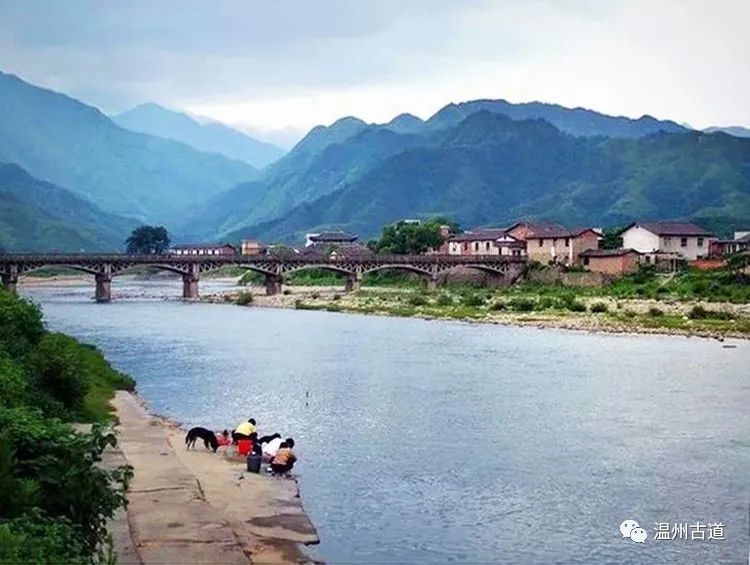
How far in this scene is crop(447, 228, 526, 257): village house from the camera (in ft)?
310

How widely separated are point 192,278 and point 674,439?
69421 millimetres

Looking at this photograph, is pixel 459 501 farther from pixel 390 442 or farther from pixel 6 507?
pixel 6 507

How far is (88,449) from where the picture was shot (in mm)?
14555

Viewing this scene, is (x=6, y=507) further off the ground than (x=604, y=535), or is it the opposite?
(x=6, y=507)

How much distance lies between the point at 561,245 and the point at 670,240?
892 centimetres

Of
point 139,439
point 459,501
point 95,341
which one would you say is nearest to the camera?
point 459,501

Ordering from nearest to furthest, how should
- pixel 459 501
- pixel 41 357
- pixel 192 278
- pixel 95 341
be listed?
1. pixel 459 501
2. pixel 41 357
3. pixel 95 341
4. pixel 192 278

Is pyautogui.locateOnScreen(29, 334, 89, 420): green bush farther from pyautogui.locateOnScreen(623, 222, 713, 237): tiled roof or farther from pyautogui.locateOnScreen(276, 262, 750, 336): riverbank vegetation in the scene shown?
pyautogui.locateOnScreen(623, 222, 713, 237): tiled roof

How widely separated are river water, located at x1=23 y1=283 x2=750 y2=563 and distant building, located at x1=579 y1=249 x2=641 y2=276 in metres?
24.9

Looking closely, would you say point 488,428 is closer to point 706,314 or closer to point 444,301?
point 706,314

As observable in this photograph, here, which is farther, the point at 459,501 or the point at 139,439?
the point at 139,439

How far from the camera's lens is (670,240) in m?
83.2

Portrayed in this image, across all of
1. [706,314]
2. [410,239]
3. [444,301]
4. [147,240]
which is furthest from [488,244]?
[147,240]

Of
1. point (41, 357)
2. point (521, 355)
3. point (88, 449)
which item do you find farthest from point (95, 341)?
point (88, 449)
